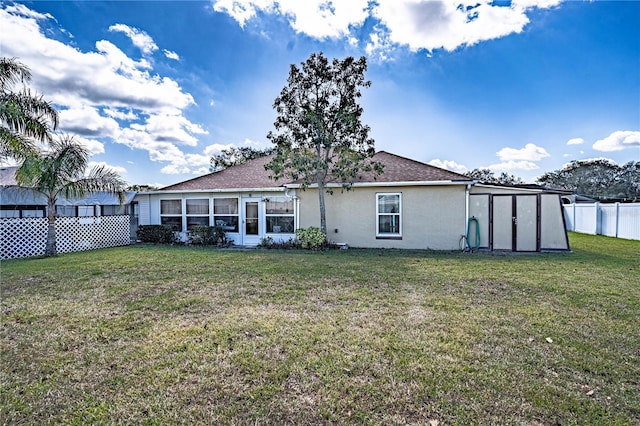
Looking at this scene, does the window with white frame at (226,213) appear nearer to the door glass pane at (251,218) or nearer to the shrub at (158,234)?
the door glass pane at (251,218)

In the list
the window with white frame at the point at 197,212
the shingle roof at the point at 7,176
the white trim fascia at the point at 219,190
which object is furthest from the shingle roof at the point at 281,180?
the shingle roof at the point at 7,176

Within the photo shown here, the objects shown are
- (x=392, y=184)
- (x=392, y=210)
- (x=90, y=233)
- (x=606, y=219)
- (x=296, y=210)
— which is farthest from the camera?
(x=606, y=219)

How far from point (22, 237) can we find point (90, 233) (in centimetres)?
220

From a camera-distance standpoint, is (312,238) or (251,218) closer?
(312,238)

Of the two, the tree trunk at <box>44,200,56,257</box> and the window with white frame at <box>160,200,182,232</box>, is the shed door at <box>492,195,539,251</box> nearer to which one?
the window with white frame at <box>160,200,182,232</box>

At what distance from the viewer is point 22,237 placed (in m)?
11.0

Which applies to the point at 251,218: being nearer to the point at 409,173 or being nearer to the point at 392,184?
the point at 392,184

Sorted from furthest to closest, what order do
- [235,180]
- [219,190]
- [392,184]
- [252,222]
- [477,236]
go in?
[235,180]
[252,222]
[219,190]
[392,184]
[477,236]

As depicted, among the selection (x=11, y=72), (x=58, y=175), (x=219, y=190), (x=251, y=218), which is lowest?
(x=251, y=218)

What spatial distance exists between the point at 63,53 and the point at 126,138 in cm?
Answer: 634

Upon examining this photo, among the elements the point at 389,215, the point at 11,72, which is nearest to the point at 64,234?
the point at 11,72

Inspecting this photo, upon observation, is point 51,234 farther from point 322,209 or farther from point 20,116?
point 322,209

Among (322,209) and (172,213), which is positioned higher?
(322,209)

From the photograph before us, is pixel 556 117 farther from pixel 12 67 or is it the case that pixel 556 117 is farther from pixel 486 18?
pixel 12 67
